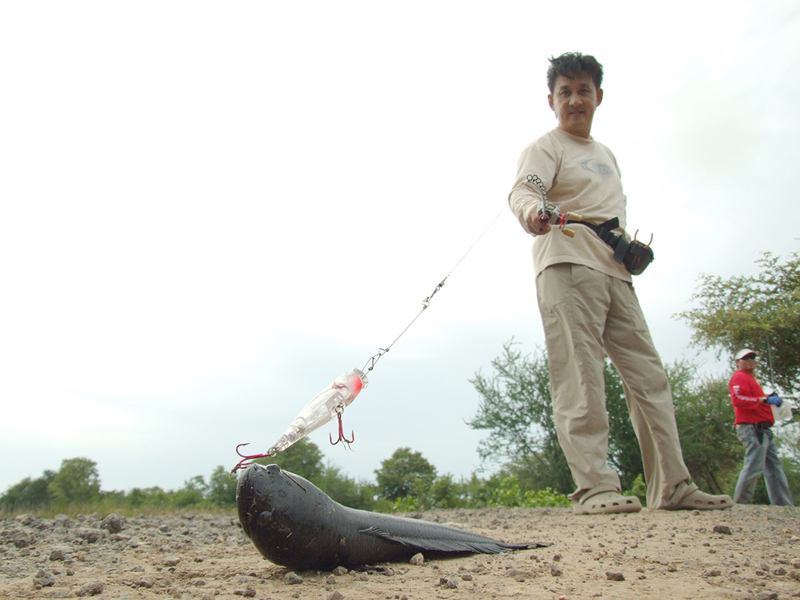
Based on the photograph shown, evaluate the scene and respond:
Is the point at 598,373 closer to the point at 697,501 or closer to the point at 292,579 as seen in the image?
the point at 697,501

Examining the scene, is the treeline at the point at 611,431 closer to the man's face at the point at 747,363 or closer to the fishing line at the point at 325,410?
the man's face at the point at 747,363

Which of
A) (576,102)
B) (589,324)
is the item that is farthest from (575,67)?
(589,324)

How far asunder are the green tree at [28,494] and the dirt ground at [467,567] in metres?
0.81

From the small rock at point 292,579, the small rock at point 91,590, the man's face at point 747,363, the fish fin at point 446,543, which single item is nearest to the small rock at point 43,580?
the small rock at point 91,590

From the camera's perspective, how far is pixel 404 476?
6.32 m

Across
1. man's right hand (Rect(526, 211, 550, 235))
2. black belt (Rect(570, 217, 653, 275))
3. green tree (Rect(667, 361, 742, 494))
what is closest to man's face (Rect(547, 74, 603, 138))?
black belt (Rect(570, 217, 653, 275))

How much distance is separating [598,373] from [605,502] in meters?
0.74

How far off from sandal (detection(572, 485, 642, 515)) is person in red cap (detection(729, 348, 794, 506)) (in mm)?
3598

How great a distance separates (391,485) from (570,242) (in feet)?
11.9

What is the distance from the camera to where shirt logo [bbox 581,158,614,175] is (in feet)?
13.0

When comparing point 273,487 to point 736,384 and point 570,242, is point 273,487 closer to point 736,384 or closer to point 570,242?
point 570,242

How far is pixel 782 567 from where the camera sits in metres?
1.86

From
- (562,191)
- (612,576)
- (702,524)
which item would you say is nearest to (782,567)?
(612,576)

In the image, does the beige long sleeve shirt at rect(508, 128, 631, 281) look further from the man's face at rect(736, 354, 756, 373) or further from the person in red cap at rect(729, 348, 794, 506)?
the man's face at rect(736, 354, 756, 373)
